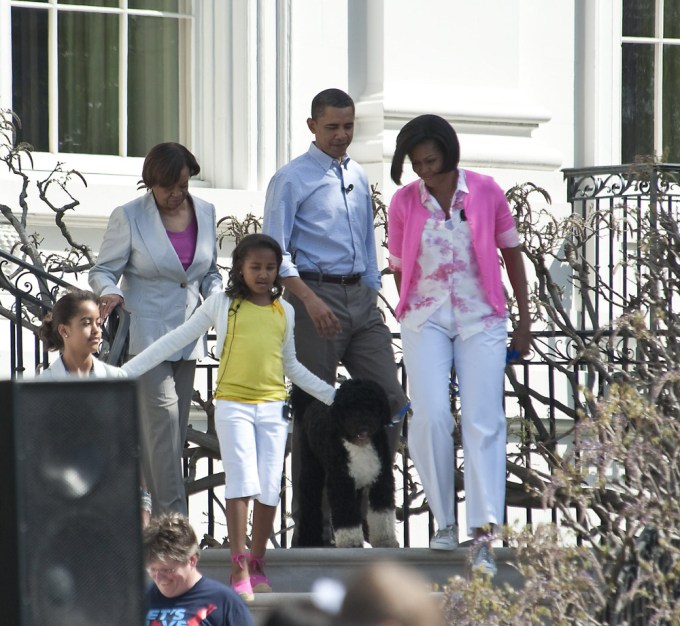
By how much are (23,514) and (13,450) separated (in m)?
0.11

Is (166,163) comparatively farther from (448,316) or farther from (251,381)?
(448,316)

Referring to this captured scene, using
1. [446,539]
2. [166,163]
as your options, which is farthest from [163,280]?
[446,539]

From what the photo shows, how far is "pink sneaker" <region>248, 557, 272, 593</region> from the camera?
6172 millimetres

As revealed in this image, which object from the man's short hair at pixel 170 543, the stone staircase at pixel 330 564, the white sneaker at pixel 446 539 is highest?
the man's short hair at pixel 170 543

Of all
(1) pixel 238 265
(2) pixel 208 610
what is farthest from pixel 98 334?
(2) pixel 208 610

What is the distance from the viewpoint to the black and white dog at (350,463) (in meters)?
6.32

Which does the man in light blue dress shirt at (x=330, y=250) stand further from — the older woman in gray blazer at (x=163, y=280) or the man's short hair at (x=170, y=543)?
the man's short hair at (x=170, y=543)

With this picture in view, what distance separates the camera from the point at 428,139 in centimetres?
639

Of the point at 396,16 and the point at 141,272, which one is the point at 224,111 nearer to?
the point at 396,16

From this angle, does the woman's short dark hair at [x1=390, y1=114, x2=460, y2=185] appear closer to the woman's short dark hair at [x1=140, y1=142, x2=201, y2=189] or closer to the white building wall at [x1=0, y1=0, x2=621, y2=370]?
the woman's short dark hair at [x1=140, y1=142, x2=201, y2=189]

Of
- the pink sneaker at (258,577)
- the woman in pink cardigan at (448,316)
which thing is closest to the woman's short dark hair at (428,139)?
the woman in pink cardigan at (448,316)

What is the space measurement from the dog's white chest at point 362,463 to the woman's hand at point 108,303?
3.78 feet

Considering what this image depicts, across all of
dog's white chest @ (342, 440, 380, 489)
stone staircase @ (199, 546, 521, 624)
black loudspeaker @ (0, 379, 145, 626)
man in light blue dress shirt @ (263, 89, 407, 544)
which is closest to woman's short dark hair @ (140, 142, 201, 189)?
man in light blue dress shirt @ (263, 89, 407, 544)

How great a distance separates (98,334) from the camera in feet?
20.3
